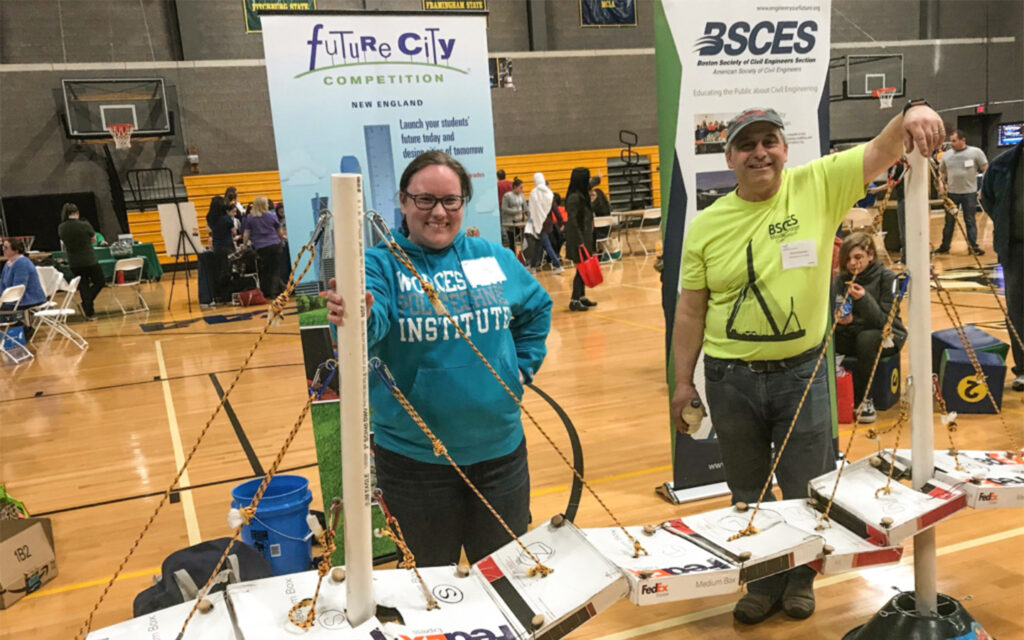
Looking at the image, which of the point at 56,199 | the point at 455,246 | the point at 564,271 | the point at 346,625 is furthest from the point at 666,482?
the point at 56,199

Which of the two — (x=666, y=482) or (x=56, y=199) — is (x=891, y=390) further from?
(x=56, y=199)

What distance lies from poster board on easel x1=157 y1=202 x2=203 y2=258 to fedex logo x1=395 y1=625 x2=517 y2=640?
12.2 m

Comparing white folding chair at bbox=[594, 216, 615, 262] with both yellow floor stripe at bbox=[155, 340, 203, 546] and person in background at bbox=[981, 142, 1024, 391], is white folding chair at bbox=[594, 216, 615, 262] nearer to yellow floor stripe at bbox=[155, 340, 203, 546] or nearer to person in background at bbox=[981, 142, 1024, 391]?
yellow floor stripe at bbox=[155, 340, 203, 546]

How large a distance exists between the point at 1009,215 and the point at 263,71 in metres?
14.6

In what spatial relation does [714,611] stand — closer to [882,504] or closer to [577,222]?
[882,504]

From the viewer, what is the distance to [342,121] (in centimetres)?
302

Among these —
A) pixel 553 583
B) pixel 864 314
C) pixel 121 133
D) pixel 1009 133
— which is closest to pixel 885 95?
pixel 1009 133

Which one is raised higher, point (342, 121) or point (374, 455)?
point (342, 121)

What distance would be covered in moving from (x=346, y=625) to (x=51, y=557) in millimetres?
2750

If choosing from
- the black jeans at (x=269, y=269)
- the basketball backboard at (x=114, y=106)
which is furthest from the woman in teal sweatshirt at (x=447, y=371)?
the basketball backboard at (x=114, y=106)

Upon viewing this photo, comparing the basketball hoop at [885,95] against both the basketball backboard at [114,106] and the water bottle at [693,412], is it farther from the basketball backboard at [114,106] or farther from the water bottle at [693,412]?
the water bottle at [693,412]

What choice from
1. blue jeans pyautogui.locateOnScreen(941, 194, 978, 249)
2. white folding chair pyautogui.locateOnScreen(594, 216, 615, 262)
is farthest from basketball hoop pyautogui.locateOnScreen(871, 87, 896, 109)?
white folding chair pyautogui.locateOnScreen(594, 216, 615, 262)

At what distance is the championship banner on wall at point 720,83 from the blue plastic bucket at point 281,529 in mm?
1766

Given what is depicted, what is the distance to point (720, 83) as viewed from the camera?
3.35m
